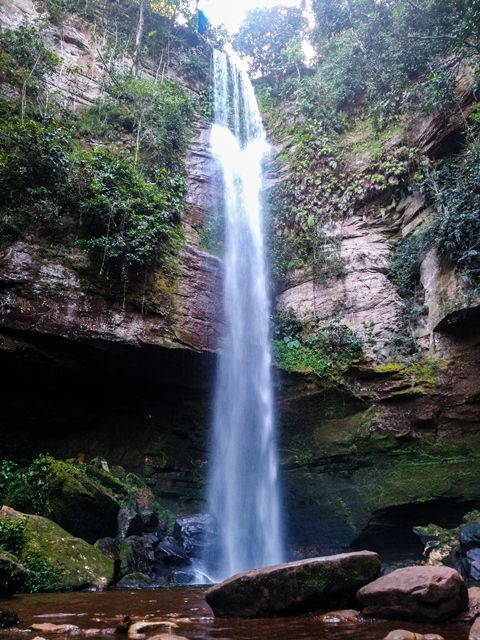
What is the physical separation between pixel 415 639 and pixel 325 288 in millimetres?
10114

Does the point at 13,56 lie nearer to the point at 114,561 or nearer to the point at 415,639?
the point at 114,561

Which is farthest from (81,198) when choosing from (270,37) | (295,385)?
(270,37)

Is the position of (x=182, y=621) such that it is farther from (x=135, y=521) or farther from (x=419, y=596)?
(x=135, y=521)

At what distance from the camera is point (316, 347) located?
11.0 metres

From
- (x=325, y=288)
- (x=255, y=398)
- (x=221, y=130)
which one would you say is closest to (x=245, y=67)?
(x=221, y=130)

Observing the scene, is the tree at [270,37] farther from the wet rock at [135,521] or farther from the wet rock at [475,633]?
the wet rock at [475,633]

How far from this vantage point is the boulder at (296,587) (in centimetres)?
361

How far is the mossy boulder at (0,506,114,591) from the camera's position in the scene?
568cm

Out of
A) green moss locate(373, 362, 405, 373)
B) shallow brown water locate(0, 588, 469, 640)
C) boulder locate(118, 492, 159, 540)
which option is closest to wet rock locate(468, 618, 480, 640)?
shallow brown water locate(0, 588, 469, 640)

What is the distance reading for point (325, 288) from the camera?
1225 centimetres

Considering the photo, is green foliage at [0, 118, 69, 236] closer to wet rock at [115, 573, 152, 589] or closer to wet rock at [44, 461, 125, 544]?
wet rock at [44, 461, 125, 544]

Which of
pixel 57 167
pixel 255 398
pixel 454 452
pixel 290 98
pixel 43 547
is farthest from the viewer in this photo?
pixel 290 98

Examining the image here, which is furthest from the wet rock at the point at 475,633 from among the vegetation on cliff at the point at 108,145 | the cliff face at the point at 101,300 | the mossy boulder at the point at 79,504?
the vegetation on cliff at the point at 108,145

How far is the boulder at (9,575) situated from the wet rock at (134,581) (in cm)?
184
